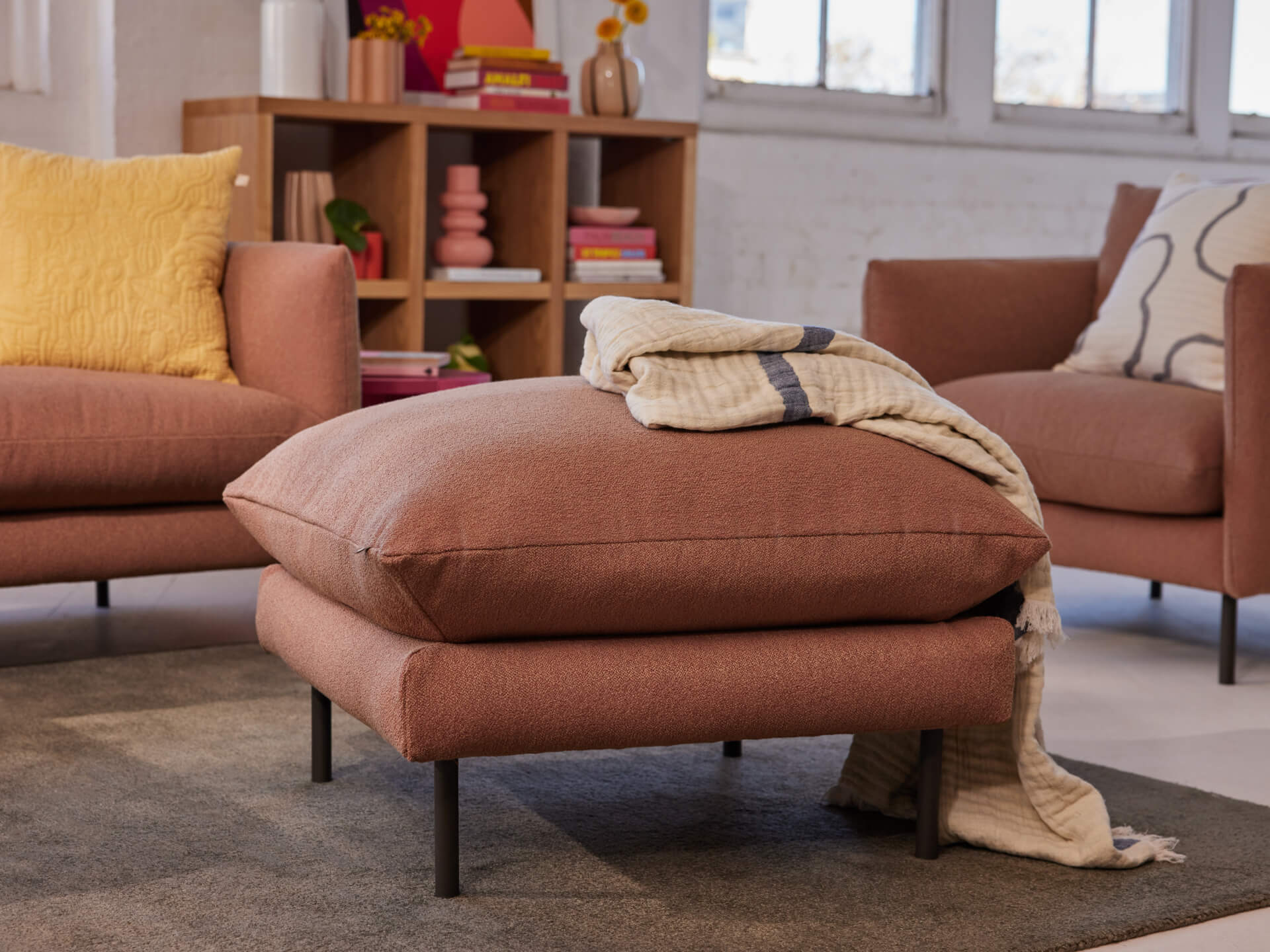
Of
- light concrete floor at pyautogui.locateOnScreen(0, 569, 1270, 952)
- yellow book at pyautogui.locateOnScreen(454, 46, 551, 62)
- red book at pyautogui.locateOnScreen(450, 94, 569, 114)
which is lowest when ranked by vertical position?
light concrete floor at pyautogui.locateOnScreen(0, 569, 1270, 952)

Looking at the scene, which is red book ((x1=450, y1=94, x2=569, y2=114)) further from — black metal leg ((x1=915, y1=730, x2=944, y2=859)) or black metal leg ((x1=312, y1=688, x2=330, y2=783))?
black metal leg ((x1=915, y1=730, x2=944, y2=859))

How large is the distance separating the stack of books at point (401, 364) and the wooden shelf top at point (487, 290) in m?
0.46

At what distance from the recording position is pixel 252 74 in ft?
13.1

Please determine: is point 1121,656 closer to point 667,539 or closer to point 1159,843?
point 1159,843

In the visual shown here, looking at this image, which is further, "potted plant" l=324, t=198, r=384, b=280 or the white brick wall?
the white brick wall

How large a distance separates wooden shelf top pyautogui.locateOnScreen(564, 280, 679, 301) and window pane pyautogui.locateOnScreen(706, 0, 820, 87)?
917mm

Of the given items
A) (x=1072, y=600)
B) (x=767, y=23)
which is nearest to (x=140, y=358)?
(x=1072, y=600)

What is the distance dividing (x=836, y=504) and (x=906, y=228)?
3.61 metres

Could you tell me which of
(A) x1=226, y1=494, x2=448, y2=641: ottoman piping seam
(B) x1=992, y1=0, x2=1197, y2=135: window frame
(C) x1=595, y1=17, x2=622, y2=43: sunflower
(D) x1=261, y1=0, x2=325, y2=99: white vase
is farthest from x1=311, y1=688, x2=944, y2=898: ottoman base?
(B) x1=992, y1=0, x2=1197, y2=135: window frame

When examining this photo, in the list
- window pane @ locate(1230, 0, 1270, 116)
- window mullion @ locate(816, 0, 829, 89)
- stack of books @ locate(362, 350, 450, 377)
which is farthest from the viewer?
window pane @ locate(1230, 0, 1270, 116)

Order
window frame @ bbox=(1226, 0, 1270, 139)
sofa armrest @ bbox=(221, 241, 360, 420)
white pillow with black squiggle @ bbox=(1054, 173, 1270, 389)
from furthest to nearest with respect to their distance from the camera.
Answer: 1. window frame @ bbox=(1226, 0, 1270, 139)
2. white pillow with black squiggle @ bbox=(1054, 173, 1270, 389)
3. sofa armrest @ bbox=(221, 241, 360, 420)

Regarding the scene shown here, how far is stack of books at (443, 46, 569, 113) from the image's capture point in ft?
12.9

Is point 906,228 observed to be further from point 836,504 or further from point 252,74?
point 836,504

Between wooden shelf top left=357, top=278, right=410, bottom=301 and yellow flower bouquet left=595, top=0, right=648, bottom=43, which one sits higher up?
yellow flower bouquet left=595, top=0, right=648, bottom=43
